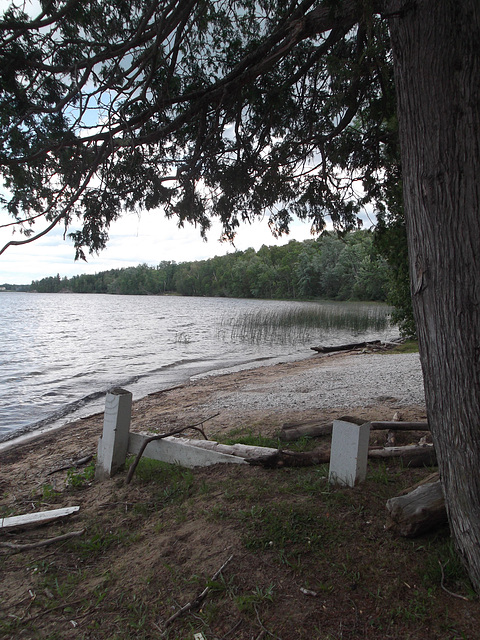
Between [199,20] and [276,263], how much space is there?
82.2 meters

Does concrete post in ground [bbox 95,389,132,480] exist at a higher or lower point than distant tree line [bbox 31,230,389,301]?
lower

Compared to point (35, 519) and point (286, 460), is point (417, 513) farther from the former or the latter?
point (35, 519)

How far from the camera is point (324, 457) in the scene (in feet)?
12.1

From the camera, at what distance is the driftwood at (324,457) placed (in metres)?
3.55

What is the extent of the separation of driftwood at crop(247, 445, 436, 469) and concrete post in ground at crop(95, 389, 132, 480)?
4.00 feet

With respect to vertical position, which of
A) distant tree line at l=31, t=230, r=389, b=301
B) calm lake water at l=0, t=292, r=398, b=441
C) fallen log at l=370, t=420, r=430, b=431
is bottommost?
calm lake water at l=0, t=292, r=398, b=441

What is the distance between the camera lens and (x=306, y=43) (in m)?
5.38

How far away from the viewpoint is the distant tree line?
63.8m

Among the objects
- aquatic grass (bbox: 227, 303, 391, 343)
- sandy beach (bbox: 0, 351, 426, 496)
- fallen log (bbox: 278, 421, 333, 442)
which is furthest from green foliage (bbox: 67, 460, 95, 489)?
aquatic grass (bbox: 227, 303, 391, 343)

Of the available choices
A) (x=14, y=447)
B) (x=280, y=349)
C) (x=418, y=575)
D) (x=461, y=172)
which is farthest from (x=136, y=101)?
(x=280, y=349)

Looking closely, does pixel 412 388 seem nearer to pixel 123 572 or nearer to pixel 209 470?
pixel 209 470

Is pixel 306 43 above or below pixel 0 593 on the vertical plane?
above

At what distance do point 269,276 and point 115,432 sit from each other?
3385 inches

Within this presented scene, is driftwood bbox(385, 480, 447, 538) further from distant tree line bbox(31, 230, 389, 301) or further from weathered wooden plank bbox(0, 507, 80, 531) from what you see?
distant tree line bbox(31, 230, 389, 301)
